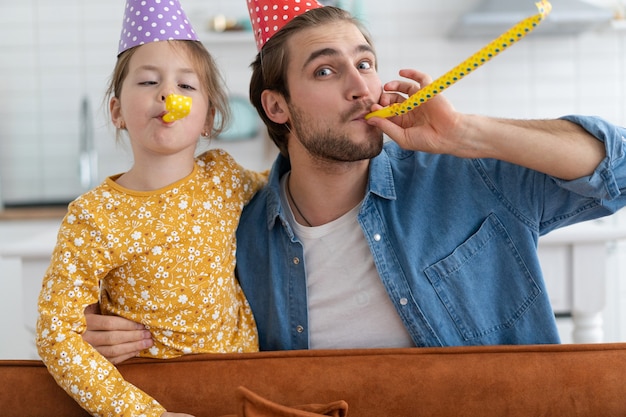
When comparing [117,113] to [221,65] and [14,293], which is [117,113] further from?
[221,65]

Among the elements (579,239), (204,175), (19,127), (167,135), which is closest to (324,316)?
(204,175)

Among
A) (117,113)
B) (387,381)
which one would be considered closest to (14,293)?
(117,113)

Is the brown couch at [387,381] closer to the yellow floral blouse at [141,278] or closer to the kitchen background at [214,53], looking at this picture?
the yellow floral blouse at [141,278]

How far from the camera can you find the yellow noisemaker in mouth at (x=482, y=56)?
3.13 feet

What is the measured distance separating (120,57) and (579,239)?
119 centimetres

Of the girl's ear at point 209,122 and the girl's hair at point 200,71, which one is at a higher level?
the girl's hair at point 200,71

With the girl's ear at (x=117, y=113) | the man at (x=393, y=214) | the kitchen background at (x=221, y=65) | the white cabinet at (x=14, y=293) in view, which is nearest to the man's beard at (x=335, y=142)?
the man at (x=393, y=214)

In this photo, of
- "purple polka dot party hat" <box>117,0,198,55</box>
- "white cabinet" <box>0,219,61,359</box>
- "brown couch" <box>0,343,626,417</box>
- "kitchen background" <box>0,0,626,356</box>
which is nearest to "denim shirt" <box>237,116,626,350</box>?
"brown couch" <box>0,343,626,417</box>

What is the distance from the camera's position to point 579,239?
184 cm

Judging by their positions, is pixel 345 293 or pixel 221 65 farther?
pixel 221 65

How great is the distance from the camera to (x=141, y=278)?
1321mm

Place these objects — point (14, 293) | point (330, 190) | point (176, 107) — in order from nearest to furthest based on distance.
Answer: point (176, 107) < point (330, 190) < point (14, 293)

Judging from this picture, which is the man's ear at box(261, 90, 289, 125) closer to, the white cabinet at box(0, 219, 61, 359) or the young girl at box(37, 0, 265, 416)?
the young girl at box(37, 0, 265, 416)

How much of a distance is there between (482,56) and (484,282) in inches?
22.3
